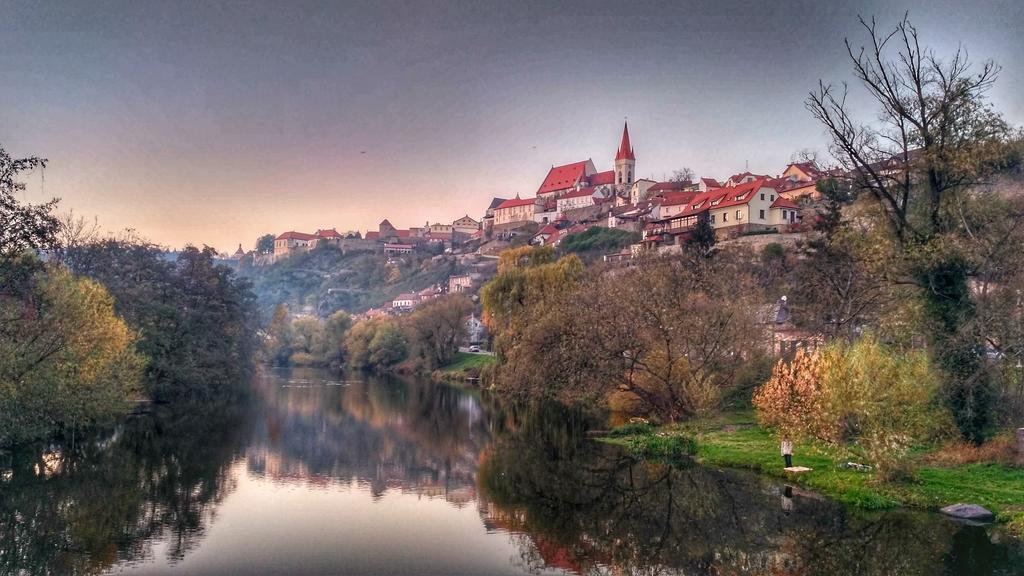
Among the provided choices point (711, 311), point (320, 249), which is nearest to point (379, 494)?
point (711, 311)

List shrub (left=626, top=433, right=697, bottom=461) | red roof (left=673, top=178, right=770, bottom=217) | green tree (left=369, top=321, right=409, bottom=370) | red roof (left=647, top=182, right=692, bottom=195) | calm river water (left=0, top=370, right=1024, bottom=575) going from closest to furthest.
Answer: calm river water (left=0, top=370, right=1024, bottom=575)
shrub (left=626, top=433, right=697, bottom=461)
red roof (left=673, top=178, right=770, bottom=217)
green tree (left=369, top=321, right=409, bottom=370)
red roof (left=647, top=182, right=692, bottom=195)

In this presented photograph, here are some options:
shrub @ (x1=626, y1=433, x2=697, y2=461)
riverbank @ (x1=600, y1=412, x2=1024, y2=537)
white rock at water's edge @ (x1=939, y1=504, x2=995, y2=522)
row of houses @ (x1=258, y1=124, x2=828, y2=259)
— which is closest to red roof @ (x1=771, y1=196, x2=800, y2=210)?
row of houses @ (x1=258, y1=124, x2=828, y2=259)

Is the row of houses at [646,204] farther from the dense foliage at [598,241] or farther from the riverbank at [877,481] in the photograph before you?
the riverbank at [877,481]

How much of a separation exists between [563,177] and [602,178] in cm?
1139

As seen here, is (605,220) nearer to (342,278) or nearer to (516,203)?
(516,203)

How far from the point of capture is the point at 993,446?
875 inches

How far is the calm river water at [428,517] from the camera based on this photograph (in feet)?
53.5

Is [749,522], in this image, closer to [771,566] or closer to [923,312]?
[771,566]

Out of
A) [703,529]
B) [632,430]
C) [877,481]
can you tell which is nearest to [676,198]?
[632,430]

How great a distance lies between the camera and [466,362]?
75875 mm

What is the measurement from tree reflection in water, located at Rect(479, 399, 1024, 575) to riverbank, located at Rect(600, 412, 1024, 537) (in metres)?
0.81

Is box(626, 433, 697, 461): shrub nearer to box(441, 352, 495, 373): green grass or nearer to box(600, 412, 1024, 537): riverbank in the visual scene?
box(600, 412, 1024, 537): riverbank

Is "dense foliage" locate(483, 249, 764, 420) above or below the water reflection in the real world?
above

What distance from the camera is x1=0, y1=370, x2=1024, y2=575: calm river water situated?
642 inches
